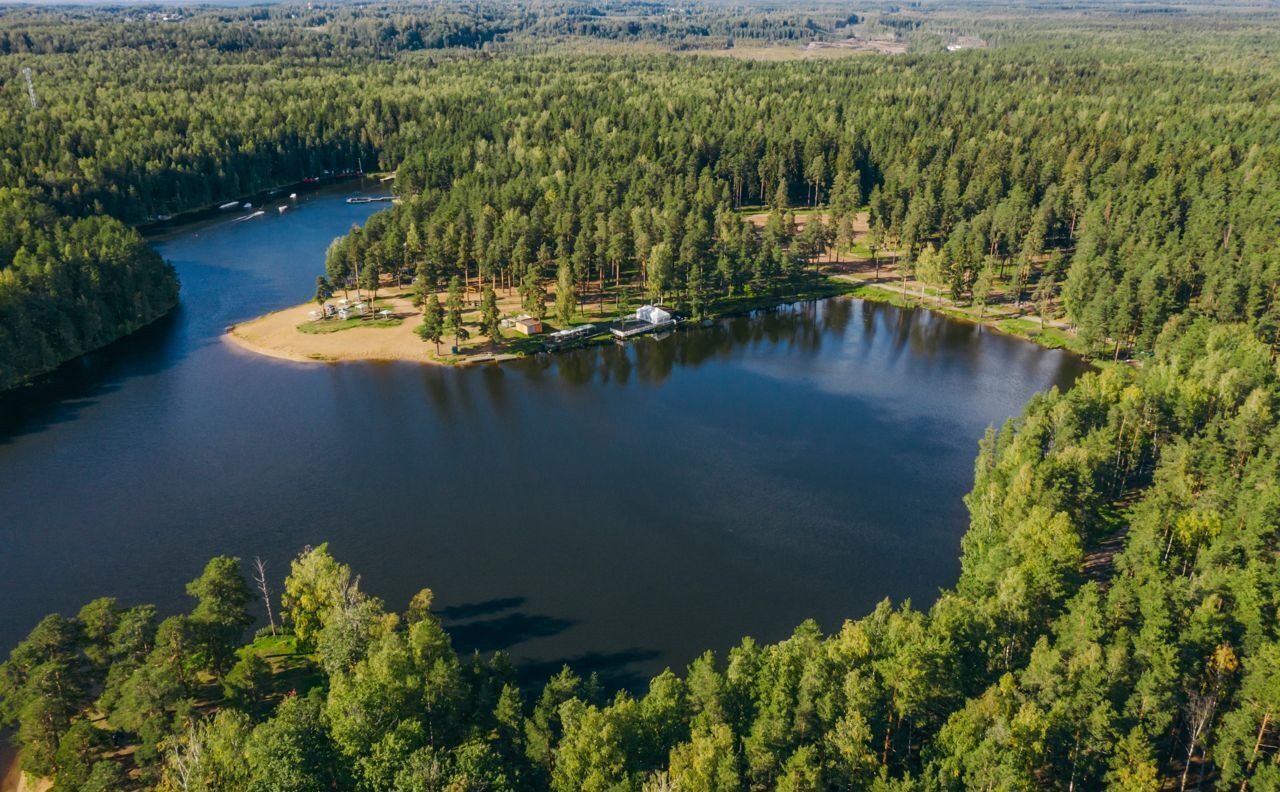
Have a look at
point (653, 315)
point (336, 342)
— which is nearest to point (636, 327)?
point (653, 315)

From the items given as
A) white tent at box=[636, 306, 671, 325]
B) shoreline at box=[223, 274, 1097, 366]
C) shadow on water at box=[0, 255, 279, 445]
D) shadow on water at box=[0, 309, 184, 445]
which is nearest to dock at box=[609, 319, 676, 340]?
white tent at box=[636, 306, 671, 325]

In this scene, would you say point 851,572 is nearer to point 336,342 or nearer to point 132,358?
point 336,342

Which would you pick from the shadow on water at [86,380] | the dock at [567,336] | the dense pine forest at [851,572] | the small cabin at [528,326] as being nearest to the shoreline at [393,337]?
the small cabin at [528,326]

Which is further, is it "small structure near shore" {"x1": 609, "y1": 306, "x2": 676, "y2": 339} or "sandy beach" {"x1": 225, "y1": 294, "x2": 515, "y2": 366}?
"small structure near shore" {"x1": 609, "y1": 306, "x2": 676, "y2": 339}

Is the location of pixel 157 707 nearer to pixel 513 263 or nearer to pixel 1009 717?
pixel 1009 717

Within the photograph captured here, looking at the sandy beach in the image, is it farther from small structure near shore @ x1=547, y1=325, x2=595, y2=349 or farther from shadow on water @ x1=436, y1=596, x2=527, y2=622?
shadow on water @ x1=436, y1=596, x2=527, y2=622

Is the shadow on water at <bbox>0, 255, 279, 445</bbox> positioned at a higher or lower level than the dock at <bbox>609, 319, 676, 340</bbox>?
higher

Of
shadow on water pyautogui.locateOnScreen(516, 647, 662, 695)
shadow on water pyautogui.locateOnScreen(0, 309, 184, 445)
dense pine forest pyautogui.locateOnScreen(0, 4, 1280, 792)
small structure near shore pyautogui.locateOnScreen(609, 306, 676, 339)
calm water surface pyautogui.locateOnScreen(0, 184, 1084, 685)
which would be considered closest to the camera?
dense pine forest pyautogui.locateOnScreen(0, 4, 1280, 792)
